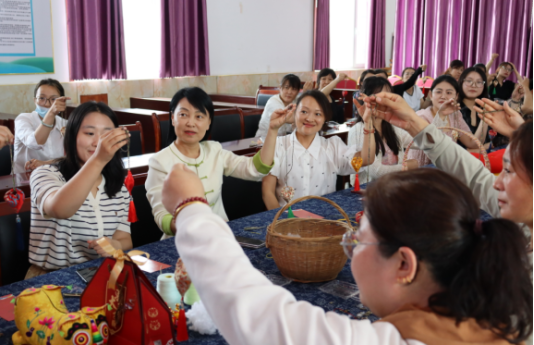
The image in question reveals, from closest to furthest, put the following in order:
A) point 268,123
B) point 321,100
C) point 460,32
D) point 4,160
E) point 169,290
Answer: point 169,290 < point 321,100 < point 4,160 < point 268,123 < point 460,32

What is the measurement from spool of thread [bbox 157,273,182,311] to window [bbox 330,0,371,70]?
8876 mm

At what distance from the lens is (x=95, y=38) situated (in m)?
5.81

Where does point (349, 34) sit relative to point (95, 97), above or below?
above

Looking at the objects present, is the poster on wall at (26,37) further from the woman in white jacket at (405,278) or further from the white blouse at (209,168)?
the woman in white jacket at (405,278)

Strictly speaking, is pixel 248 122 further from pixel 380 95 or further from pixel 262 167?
pixel 380 95

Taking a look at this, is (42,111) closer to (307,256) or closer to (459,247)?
(307,256)

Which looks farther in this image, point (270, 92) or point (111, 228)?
point (270, 92)

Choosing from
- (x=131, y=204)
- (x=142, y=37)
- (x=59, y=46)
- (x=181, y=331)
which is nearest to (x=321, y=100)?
(x=131, y=204)

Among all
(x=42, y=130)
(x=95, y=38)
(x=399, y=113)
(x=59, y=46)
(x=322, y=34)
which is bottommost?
(x=42, y=130)

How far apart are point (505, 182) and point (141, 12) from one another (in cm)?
602

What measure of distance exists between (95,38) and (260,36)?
290cm

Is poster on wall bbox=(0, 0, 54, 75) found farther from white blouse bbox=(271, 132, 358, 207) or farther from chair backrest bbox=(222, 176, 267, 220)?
white blouse bbox=(271, 132, 358, 207)

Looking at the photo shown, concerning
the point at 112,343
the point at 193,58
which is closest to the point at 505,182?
the point at 112,343

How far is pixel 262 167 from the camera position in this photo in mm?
2367
